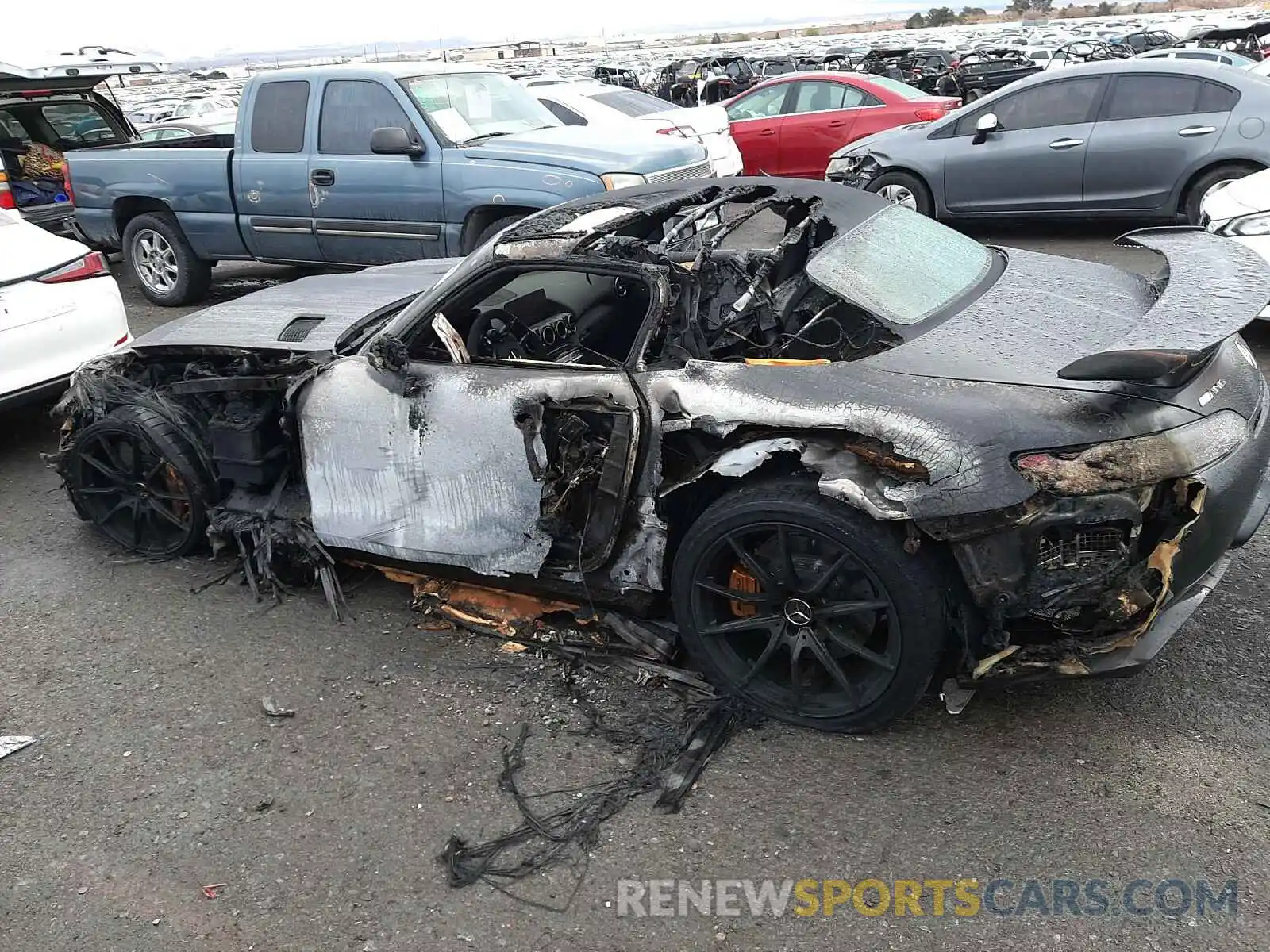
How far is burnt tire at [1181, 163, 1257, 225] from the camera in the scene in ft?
26.2

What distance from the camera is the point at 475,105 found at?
786 cm

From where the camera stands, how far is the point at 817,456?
2.79m

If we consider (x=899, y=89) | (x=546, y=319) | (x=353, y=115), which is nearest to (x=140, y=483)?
(x=546, y=319)

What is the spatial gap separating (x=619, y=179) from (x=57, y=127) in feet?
24.5

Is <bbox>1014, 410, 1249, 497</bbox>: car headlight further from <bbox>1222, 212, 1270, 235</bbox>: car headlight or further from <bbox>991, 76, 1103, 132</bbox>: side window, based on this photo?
<bbox>991, 76, 1103, 132</bbox>: side window

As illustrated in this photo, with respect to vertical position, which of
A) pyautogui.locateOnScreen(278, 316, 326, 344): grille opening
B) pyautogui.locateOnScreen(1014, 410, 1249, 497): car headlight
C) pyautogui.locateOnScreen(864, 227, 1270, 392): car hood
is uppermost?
pyautogui.locateOnScreen(864, 227, 1270, 392): car hood

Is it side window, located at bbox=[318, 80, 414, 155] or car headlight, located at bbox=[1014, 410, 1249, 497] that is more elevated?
car headlight, located at bbox=[1014, 410, 1249, 497]

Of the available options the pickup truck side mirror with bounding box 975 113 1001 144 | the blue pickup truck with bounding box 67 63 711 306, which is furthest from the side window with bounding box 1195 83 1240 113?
the blue pickup truck with bounding box 67 63 711 306

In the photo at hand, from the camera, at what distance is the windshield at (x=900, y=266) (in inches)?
129

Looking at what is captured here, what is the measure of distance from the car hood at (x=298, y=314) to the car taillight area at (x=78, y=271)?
4.81 feet

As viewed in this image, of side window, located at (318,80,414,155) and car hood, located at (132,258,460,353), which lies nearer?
car hood, located at (132,258,460,353)

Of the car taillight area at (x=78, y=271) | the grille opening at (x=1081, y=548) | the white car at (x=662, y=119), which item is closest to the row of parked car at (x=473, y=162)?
the white car at (x=662, y=119)

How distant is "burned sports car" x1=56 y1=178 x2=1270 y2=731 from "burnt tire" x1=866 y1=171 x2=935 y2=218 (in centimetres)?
564

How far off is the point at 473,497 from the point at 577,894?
54.9 inches
